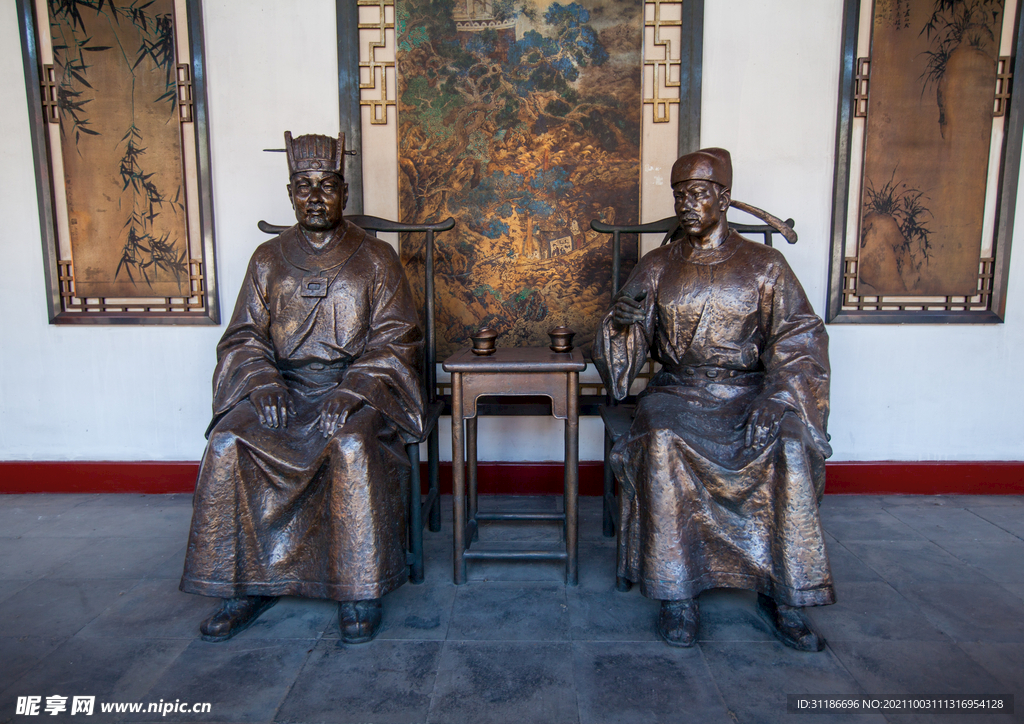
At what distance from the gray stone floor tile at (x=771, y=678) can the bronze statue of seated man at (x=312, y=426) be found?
48.7 inches

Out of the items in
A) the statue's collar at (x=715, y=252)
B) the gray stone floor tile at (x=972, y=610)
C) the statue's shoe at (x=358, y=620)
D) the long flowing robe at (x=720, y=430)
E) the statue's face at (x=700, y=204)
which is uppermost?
the statue's face at (x=700, y=204)

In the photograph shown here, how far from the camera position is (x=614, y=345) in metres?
2.76

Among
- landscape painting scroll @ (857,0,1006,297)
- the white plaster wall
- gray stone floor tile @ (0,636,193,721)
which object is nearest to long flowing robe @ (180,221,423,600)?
gray stone floor tile @ (0,636,193,721)

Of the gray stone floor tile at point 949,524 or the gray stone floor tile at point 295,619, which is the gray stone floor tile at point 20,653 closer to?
the gray stone floor tile at point 295,619

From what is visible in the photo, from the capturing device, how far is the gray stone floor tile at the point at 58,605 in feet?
7.88

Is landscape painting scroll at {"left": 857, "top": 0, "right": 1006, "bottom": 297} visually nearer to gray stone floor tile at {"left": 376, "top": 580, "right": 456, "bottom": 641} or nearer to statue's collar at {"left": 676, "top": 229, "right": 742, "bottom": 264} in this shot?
statue's collar at {"left": 676, "top": 229, "right": 742, "bottom": 264}

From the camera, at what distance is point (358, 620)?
2330 mm

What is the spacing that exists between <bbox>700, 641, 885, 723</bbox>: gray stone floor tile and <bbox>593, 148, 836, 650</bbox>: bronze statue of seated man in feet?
0.26

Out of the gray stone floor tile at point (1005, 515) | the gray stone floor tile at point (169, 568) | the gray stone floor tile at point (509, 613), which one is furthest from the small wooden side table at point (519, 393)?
the gray stone floor tile at point (1005, 515)

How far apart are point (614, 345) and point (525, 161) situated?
4.79 feet

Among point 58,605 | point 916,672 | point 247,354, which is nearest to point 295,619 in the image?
point 58,605

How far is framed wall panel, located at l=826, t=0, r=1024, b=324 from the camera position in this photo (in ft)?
11.6

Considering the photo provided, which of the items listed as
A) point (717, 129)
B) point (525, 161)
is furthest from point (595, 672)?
point (717, 129)

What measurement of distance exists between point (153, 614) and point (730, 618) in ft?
7.64
